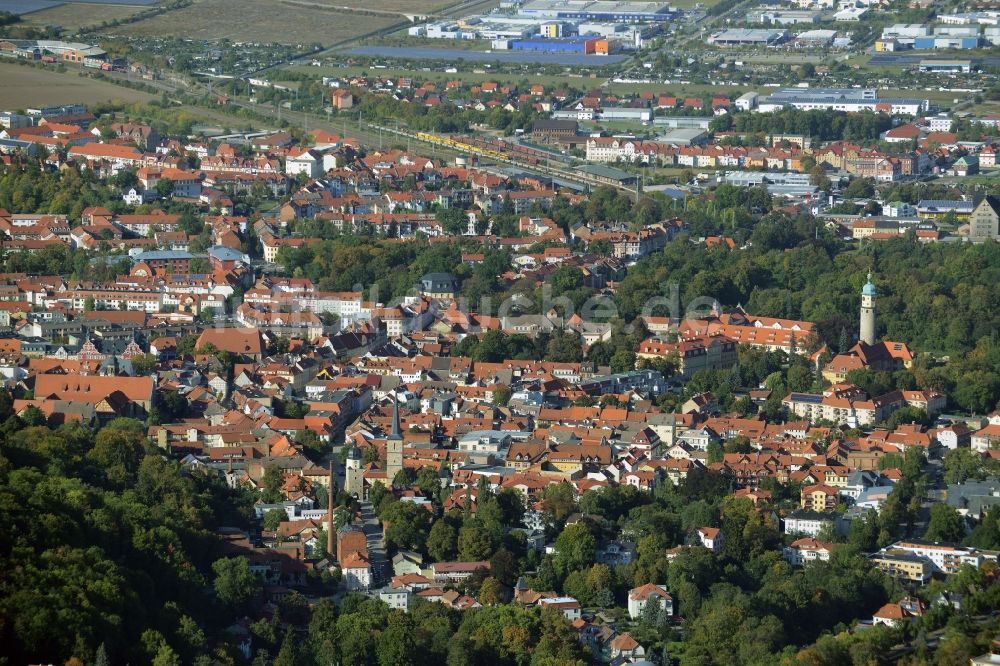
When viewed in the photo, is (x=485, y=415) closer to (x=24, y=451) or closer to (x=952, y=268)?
(x=24, y=451)

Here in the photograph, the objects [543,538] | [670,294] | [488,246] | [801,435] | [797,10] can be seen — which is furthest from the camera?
[797,10]

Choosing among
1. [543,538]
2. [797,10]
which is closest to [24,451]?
[543,538]

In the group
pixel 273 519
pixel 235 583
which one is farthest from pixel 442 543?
pixel 235 583

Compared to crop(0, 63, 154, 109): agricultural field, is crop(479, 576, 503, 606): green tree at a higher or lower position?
lower

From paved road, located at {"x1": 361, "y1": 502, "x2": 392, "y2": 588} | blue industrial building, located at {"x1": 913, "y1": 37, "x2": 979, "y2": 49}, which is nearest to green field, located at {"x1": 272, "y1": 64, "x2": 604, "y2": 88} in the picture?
blue industrial building, located at {"x1": 913, "y1": 37, "x2": 979, "y2": 49}

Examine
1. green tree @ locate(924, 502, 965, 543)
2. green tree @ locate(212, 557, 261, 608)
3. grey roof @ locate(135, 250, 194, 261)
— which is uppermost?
grey roof @ locate(135, 250, 194, 261)

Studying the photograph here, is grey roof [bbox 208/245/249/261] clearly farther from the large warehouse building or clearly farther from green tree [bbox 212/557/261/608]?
the large warehouse building

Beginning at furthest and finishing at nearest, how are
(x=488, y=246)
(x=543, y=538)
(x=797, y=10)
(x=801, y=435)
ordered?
(x=797, y=10) < (x=488, y=246) < (x=801, y=435) < (x=543, y=538)
